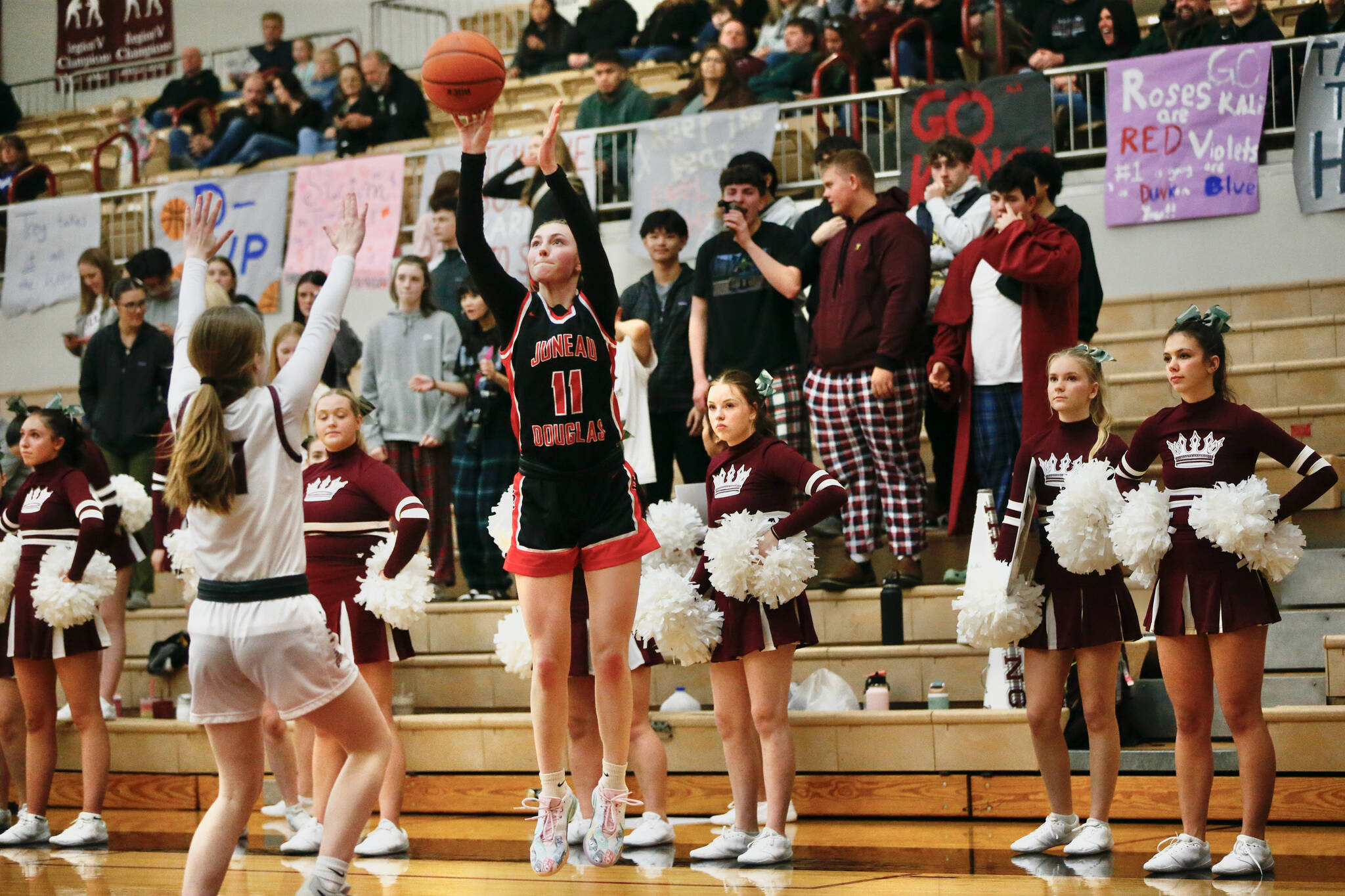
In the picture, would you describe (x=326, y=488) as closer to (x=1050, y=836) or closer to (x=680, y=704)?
(x=680, y=704)

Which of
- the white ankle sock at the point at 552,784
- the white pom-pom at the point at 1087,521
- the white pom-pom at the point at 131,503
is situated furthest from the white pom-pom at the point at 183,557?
the white pom-pom at the point at 1087,521

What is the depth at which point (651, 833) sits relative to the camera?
17.0ft

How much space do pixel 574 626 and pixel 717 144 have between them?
506 cm

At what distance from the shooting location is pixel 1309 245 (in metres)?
8.46

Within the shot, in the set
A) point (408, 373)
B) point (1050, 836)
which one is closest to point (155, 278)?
point (408, 373)

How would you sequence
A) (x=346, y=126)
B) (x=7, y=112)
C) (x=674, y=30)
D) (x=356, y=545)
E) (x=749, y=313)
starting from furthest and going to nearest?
(x=7, y=112)
(x=674, y=30)
(x=346, y=126)
(x=749, y=313)
(x=356, y=545)

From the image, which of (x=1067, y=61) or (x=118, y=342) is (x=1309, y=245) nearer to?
(x=1067, y=61)

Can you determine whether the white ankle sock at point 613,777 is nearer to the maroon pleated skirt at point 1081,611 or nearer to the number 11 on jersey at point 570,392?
the number 11 on jersey at point 570,392

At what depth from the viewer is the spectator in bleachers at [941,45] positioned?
9.64 m

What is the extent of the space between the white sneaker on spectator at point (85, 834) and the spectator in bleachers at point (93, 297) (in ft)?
11.3

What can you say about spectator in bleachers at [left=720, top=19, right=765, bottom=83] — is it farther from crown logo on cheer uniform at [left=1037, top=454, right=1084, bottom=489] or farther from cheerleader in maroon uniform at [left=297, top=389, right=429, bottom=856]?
crown logo on cheer uniform at [left=1037, top=454, right=1084, bottom=489]

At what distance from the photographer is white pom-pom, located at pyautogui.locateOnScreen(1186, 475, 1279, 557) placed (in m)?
4.29

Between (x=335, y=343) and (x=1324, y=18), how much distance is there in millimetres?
6069

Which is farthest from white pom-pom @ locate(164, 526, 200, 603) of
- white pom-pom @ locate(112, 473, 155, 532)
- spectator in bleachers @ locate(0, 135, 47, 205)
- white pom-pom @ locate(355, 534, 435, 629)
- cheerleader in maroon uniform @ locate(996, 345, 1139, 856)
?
spectator in bleachers @ locate(0, 135, 47, 205)
